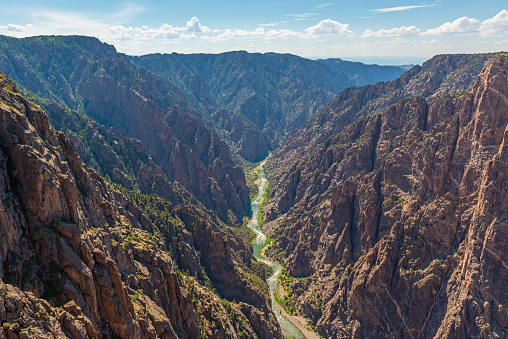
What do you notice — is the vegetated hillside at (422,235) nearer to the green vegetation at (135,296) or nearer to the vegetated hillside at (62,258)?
the vegetated hillside at (62,258)

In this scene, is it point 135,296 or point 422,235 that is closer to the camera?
point 135,296

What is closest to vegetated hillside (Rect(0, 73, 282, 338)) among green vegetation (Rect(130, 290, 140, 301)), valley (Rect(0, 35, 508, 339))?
valley (Rect(0, 35, 508, 339))

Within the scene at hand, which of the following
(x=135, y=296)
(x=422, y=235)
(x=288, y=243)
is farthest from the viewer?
(x=288, y=243)

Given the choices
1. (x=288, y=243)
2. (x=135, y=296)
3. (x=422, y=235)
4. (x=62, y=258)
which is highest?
(x=62, y=258)

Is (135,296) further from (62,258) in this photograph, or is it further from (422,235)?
(422,235)

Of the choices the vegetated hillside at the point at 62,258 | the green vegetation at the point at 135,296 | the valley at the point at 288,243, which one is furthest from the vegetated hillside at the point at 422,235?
the green vegetation at the point at 135,296

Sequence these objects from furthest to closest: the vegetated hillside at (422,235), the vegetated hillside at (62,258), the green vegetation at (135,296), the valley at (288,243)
Result: the vegetated hillside at (422,235) → the green vegetation at (135,296) → the valley at (288,243) → the vegetated hillside at (62,258)

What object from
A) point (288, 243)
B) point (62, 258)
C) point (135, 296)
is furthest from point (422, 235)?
point (62, 258)

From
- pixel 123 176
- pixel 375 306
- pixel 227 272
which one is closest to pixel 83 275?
pixel 227 272
